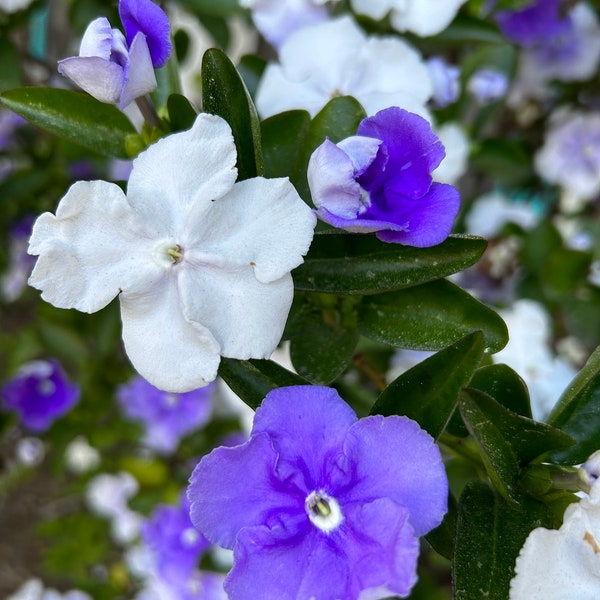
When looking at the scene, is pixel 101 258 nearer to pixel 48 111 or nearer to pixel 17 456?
pixel 48 111

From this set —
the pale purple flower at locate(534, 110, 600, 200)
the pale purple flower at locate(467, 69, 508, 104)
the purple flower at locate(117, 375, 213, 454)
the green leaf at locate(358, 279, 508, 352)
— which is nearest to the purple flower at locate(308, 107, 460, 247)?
the green leaf at locate(358, 279, 508, 352)

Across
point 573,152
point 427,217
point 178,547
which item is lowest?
point 178,547

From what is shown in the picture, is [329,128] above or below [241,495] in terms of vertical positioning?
above

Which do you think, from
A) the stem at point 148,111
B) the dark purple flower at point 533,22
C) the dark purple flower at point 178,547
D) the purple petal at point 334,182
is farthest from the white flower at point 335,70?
the dark purple flower at point 178,547

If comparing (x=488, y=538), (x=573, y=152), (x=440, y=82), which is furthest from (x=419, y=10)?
(x=573, y=152)

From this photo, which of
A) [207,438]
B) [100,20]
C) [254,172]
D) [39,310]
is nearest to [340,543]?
[254,172]

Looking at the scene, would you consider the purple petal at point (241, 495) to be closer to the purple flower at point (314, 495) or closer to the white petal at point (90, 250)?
the purple flower at point (314, 495)

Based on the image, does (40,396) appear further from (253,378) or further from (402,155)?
(402,155)

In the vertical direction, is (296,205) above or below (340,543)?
above
